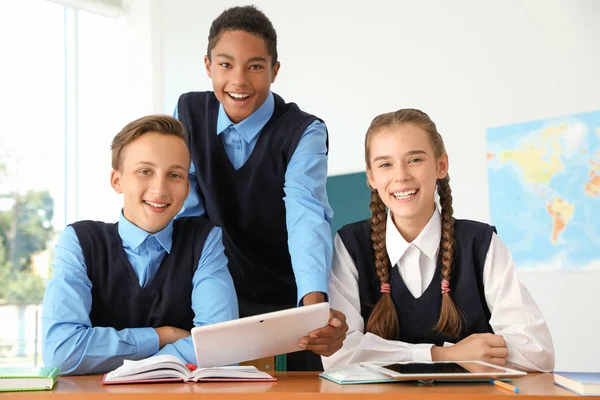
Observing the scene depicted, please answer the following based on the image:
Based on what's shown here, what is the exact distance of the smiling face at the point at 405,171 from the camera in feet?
6.81

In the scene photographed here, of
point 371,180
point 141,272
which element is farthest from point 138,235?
point 371,180

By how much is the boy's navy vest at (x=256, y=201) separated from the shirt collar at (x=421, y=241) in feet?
1.49

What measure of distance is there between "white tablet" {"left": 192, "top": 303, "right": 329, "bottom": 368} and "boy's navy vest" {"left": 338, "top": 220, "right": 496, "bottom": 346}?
1.58 feet

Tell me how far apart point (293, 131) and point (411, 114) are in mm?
411

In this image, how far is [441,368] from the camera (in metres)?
1.42

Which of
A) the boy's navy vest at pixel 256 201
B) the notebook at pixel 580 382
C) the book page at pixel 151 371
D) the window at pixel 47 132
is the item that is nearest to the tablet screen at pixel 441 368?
the notebook at pixel 580 382

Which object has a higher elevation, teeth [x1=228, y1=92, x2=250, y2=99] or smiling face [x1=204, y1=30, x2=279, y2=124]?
smiling face [x1=204, y1=30, x2=279, y2=124]

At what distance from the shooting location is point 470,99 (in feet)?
14.7

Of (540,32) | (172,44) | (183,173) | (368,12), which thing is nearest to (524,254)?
(540,32)

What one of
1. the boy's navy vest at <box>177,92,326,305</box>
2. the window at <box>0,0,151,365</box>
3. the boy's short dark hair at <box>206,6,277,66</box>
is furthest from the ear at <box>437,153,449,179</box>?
the window at <box>0,0,151,365</box>

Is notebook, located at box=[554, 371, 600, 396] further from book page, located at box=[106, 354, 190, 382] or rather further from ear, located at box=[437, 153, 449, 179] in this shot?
ear, located at box=[437, 153, 449, 179]

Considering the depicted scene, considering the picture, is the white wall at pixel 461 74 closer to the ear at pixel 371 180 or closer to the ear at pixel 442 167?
the ear at pixel 442 167

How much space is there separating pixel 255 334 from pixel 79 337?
557 mm

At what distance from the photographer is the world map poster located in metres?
4.00
